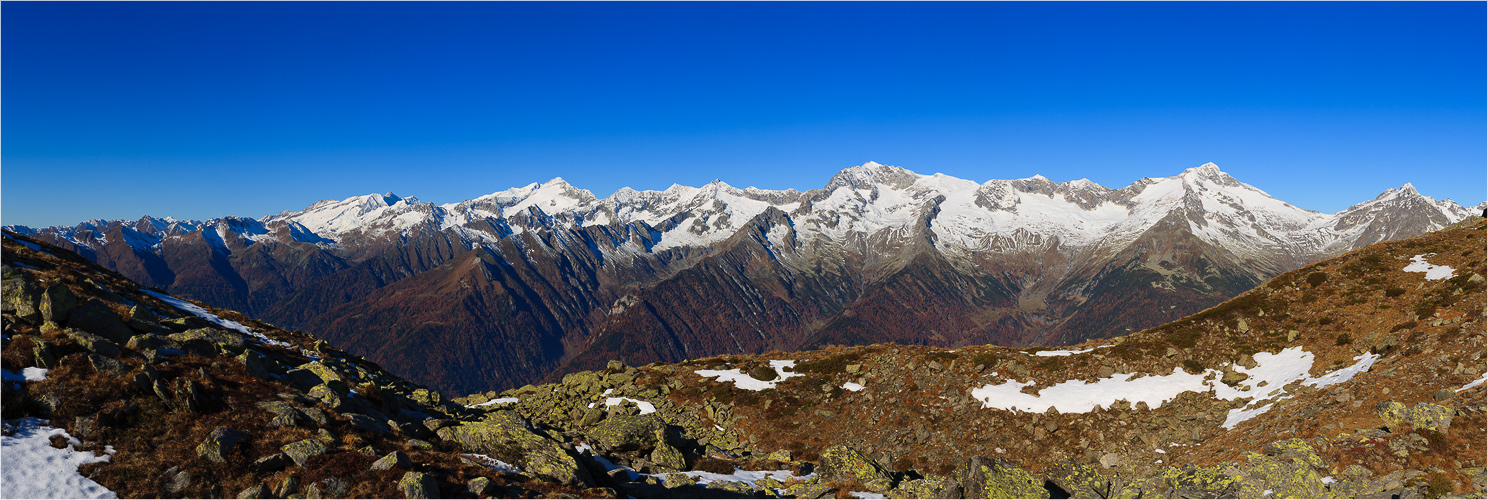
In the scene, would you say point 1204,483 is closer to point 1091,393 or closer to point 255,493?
point 1091,393

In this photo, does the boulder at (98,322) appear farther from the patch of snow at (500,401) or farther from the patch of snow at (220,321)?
the patch of snow at (500,401)

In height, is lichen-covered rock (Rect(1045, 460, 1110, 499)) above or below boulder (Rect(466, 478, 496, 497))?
below

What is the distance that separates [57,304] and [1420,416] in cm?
6586

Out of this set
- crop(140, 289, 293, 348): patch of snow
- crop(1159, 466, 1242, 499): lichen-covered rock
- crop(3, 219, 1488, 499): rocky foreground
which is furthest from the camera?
crop(140, 289, 293, 348): patch of snow

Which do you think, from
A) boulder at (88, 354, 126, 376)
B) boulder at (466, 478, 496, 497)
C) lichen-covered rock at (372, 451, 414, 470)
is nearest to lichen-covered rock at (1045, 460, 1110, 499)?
boulder at (466, 478, 496, 497)

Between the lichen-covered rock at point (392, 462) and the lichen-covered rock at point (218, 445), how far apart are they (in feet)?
17.3

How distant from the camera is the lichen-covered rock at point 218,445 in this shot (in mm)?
24094

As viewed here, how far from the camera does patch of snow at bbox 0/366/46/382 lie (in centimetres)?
2616

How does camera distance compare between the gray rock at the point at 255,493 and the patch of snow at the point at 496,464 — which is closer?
the gray rock at the point at 255,493

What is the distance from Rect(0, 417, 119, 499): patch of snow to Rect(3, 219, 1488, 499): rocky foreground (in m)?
0.60

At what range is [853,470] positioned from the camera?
37812mm

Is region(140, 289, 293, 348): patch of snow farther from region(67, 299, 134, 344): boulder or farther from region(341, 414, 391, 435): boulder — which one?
region(341, 414, 391, 435): boulder

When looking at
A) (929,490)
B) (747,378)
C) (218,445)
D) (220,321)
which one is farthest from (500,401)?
(929,490)

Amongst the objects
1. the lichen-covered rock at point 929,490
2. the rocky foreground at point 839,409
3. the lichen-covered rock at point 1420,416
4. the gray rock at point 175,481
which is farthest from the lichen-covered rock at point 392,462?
the lichen-covered rock at point 1420,416
